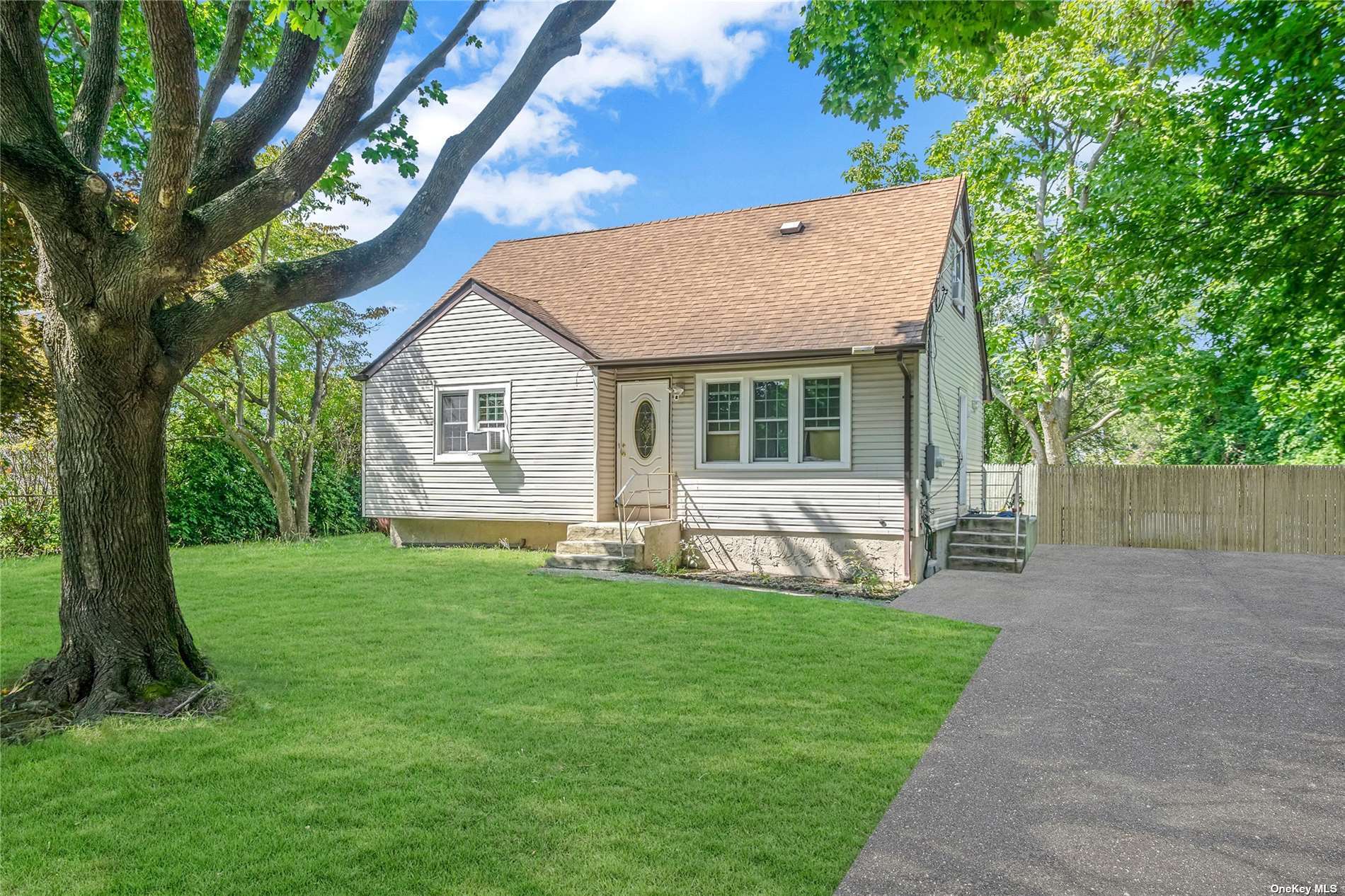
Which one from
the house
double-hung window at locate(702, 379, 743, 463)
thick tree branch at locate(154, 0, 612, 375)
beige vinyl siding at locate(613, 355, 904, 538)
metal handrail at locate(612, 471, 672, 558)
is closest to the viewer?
thick tree branch at locate(154, 0, 612, 375)

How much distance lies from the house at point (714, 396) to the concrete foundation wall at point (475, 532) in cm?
4

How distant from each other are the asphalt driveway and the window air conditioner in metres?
→ 8.52

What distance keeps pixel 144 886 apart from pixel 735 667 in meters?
4.16

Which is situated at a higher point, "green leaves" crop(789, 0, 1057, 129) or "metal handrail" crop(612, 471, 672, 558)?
"green leaves" crop(789, 0, 1057, 129)

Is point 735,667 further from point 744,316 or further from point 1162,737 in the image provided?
point 744,316

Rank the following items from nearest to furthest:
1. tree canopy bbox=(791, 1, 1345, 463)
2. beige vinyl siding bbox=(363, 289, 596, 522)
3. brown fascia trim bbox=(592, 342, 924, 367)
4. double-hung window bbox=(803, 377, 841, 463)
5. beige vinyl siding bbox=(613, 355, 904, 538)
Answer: tree canopy bbox=(791, 1, 1345, 463), brown fascia trim bbox=(592, 342, 924, 367), beige vinyl siding bbox=(613, 355, 904, 538), double-hung window bbox=(803, 377, 841, 463), beige vinyl siding bbox=(363, 289, 596, 522)

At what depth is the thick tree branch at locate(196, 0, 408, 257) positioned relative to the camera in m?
5.08

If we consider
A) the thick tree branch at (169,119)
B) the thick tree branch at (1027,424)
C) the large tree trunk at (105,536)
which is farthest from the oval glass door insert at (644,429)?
the thick tree branch at (1027,424)

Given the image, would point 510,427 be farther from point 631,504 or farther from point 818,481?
point 818,481

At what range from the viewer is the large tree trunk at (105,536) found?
5062 mm

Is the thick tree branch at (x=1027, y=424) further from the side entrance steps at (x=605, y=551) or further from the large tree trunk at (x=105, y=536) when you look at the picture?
the large tree trunk at (x=105, y=536)

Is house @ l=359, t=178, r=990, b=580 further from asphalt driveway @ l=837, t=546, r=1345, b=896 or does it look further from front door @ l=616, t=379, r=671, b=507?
asphalt driveway @ l=837, t=546, r=1345, b=896

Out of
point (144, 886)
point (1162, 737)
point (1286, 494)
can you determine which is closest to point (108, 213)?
point (144, 886)

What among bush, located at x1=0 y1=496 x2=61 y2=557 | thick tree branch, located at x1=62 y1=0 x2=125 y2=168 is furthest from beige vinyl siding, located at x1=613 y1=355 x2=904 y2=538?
bush, located at x1=0 y1=496 x2=61 y2=557
